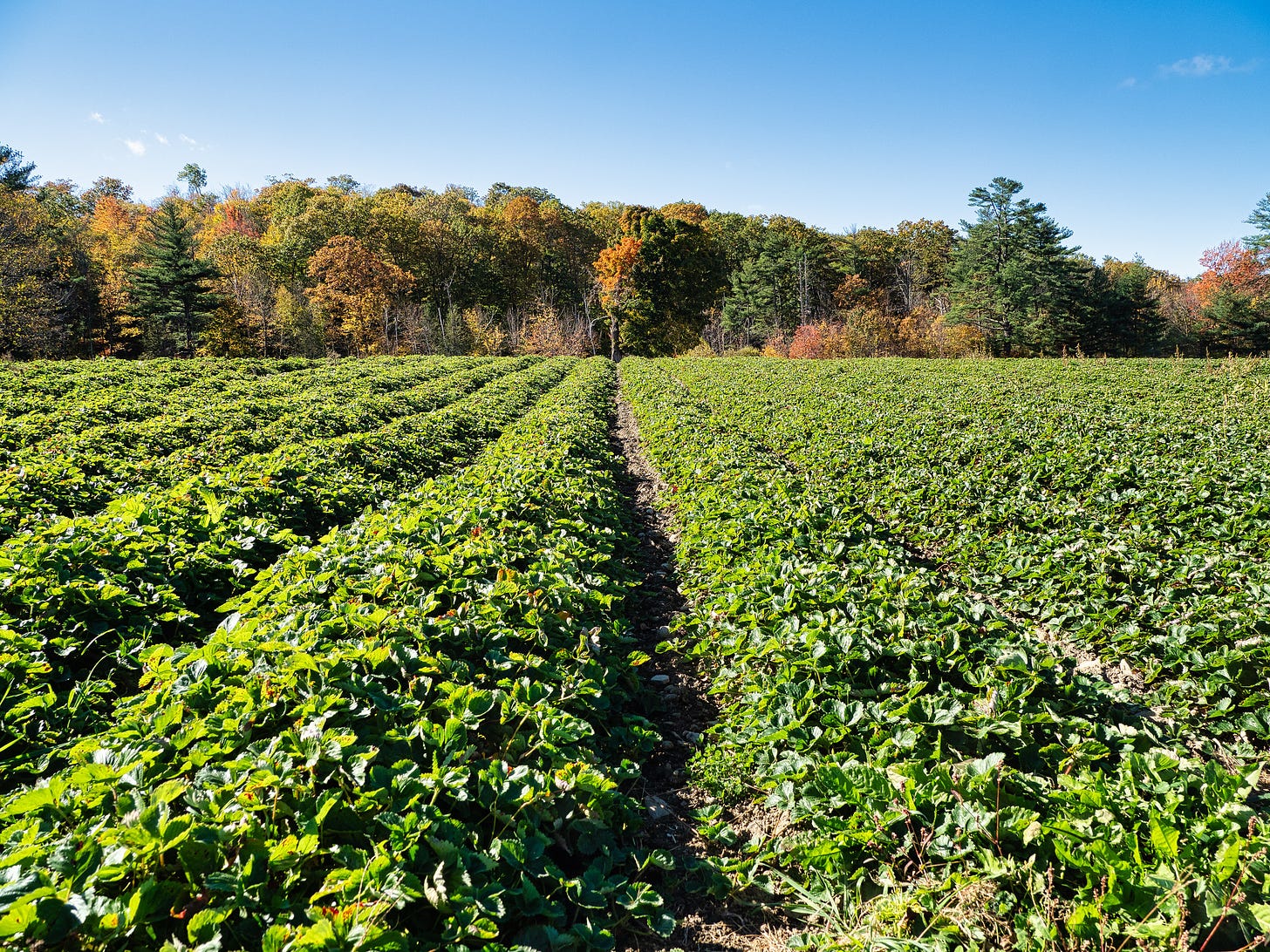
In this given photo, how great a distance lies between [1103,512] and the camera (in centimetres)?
740

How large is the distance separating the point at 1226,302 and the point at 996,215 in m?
17.5

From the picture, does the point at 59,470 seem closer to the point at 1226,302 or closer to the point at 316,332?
the point at 316,332

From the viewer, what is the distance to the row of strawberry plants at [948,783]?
2121mm

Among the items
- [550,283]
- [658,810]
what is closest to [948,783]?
[658,810]

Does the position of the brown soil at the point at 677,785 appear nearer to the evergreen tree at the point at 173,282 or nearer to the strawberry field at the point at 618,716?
the strawberry field at the point at 618,716

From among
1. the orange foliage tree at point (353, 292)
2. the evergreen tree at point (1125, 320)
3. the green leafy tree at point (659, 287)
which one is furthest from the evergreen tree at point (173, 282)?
the evergreen tree at point (1125, 320)

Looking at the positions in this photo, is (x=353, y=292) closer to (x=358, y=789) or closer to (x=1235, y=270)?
(x=358, y=789)

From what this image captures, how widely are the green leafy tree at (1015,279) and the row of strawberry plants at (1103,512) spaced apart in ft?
107

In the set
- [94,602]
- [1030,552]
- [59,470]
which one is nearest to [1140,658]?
[1030,552]

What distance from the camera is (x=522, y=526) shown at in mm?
5883

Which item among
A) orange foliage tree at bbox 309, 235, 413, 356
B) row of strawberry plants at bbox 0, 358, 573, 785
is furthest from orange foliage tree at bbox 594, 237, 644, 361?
row of strawberry plants at bbox 0, 358, 573, 785

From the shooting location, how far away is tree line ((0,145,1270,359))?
40.2 meters

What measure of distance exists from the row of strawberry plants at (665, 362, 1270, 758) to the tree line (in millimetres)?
35876

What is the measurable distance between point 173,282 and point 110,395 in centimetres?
3182
